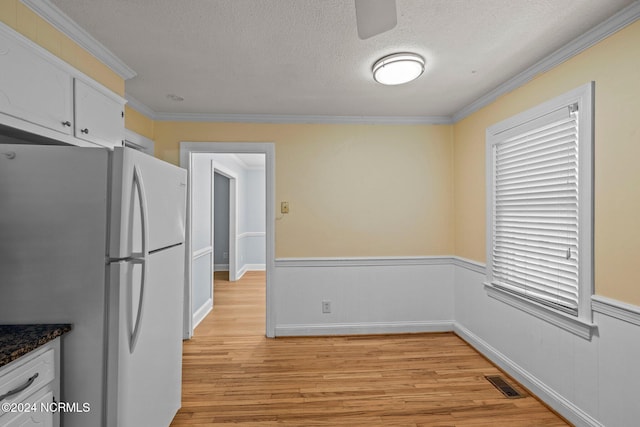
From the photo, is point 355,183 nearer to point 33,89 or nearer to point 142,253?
point 142,253

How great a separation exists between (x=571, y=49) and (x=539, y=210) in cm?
107

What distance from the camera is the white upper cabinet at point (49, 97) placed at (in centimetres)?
144

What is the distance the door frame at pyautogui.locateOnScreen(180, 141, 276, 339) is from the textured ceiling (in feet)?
1.92

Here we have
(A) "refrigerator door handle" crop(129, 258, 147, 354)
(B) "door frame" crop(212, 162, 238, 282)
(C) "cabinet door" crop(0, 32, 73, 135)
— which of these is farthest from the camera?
(B) "door frame" crop(212, 162, 238, 282)

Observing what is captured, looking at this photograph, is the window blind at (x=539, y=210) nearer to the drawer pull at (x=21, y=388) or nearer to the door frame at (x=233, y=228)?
the drawer pull at (x=21, y=388)

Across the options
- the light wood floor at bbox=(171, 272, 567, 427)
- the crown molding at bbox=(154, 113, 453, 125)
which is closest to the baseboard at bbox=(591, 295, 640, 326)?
the light wood floor at bbox=(171, 272, 567, 427)

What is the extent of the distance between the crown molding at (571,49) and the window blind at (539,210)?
341 millimetres

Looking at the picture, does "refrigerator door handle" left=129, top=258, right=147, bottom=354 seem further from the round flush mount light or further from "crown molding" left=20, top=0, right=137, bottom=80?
the round flush mount light

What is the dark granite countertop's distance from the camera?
3.85 ft

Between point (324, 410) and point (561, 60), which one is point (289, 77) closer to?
point (561, 60)

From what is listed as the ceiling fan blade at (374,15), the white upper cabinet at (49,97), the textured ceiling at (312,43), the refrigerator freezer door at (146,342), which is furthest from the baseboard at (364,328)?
the ceiling fan blade at (374,15)

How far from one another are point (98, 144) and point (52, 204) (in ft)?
2.38

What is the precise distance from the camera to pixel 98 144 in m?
2.04

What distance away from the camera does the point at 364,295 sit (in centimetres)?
360
